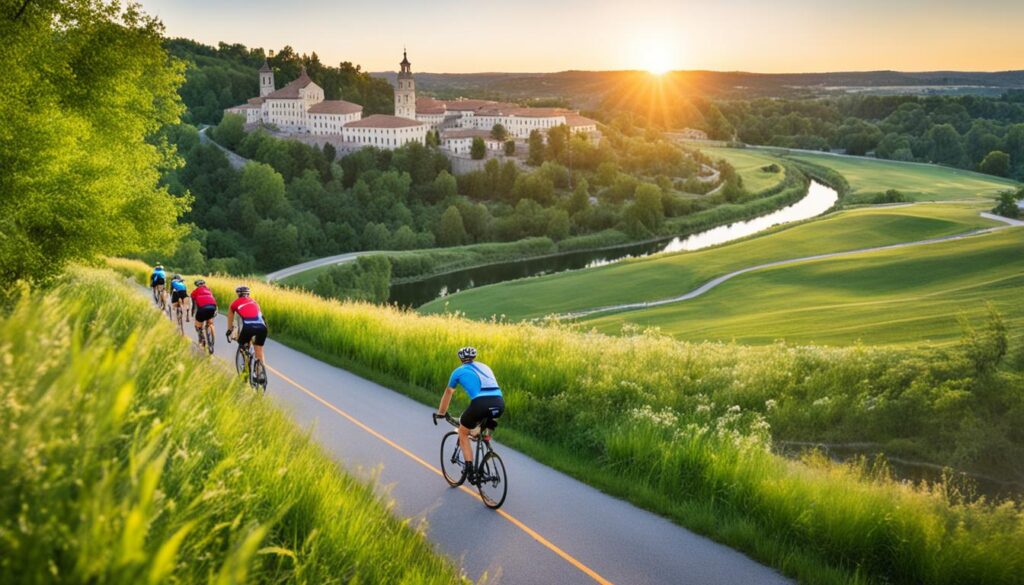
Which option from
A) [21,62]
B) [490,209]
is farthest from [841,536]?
[490,209]

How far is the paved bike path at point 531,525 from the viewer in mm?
8596

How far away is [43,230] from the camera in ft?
58.3

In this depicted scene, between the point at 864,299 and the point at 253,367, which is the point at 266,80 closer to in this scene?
the point at 864,299

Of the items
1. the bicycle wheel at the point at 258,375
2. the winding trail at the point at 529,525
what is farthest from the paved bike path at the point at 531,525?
the bicycle wheel at the point at 258,375

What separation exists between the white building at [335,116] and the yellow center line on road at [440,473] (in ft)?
474

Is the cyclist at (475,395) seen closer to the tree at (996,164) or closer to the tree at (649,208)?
the tree at (649,208)

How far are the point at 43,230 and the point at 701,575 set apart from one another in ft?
55.3

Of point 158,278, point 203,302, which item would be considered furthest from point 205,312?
point 158,278

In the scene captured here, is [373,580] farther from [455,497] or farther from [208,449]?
[455,497]

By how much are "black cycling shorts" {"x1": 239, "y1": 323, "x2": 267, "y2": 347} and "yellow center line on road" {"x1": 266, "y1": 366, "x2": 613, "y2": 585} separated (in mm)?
1621

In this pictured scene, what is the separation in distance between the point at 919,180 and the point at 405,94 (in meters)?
119

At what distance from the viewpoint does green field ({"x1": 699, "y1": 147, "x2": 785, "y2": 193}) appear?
136500 millimetres

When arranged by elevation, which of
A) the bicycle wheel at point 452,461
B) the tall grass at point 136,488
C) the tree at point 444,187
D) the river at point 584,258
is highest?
the tall grass at point 136,488

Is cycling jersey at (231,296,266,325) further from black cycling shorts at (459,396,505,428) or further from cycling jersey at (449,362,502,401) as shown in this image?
black cycling shorts at (459,396,505,428)
